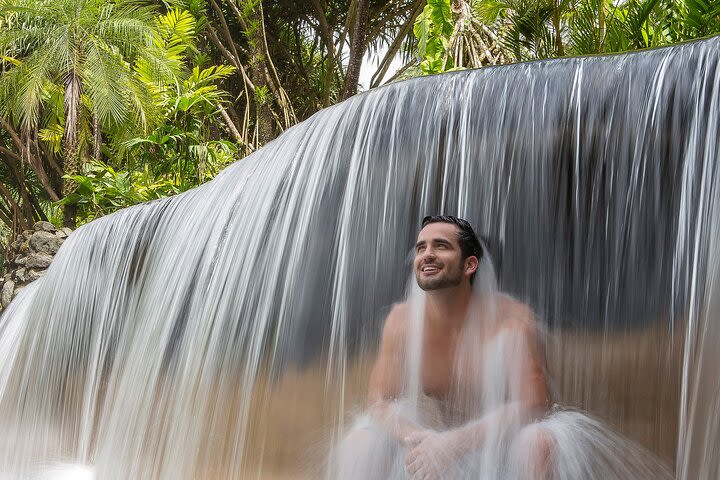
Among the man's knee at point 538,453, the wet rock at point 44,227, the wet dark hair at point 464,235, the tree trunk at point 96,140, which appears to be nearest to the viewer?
the man's knee at point 538,453

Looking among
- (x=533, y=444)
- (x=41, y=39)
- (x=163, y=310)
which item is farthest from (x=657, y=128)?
(x=41, y=39)

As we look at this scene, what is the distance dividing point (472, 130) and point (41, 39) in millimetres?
14527

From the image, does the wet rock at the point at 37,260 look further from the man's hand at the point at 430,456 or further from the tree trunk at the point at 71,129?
the man's hand at the point at 430,456

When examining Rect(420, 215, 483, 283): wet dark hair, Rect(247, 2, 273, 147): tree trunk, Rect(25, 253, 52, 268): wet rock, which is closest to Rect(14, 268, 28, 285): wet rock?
Rect(25, 253, 52, 268): wet rock

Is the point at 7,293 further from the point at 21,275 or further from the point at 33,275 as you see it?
the point at 33,275

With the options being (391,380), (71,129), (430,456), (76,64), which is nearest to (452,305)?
(391,380)

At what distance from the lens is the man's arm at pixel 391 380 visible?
168 inches

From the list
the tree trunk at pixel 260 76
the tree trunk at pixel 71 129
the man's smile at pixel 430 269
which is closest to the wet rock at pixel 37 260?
the tree trunk at pixel 71 129

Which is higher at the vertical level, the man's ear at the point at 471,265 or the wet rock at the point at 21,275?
the man's ear at the point at 471,265

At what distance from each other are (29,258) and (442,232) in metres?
9.26

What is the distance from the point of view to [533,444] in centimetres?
381

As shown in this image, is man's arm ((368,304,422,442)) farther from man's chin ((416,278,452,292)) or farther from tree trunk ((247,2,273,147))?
tree trunk ((247,2,273,147))

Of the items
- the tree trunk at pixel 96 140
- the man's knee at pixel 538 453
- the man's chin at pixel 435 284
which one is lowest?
the man's knee at pixel 538 453

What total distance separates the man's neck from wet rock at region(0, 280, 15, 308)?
909cm
